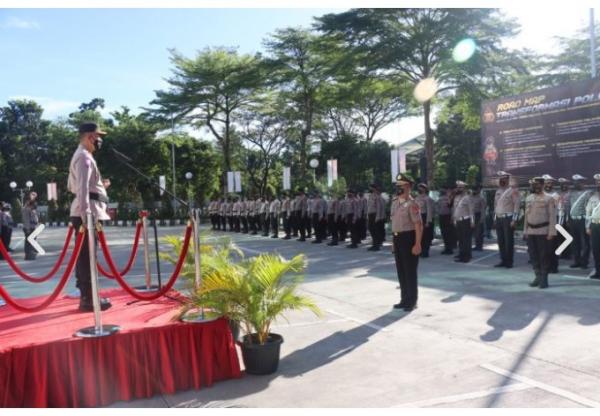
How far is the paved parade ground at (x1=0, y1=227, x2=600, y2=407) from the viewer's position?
400 centimetres

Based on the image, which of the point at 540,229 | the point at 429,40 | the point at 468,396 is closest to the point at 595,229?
the point at 540,229

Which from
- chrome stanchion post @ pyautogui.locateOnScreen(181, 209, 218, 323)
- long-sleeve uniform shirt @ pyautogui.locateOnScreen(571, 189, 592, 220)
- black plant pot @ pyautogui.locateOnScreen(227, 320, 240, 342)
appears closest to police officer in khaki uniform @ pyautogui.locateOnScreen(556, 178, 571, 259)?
long-sleeve uniform shirt @ pyautogui.locateOnScreen(571, 189, 592, 220)

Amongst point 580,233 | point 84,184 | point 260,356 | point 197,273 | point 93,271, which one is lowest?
point 260,356

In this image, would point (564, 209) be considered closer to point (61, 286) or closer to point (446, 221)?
point (446, 221)

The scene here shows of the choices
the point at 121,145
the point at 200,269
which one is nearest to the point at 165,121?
the point at 121,145

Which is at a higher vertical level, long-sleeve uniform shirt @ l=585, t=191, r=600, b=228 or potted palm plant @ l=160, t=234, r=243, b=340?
long-sleeve uniform shirt @ l=585, t=191, r=600, b=228

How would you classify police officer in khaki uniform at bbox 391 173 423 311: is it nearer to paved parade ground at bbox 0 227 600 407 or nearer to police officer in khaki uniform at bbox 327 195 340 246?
paved parade ground at bbox 0 227 600 407

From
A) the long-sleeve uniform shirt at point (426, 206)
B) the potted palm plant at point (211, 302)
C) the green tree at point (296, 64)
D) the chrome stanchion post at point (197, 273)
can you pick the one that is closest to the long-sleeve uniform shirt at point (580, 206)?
the long-sleeve uniform shirt at point (426, 206)

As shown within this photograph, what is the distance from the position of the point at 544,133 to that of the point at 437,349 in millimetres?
9256

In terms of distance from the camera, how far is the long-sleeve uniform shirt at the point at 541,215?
311 inches

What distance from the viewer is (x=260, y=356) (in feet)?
14.8

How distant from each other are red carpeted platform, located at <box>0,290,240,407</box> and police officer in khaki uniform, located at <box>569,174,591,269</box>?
780cm
